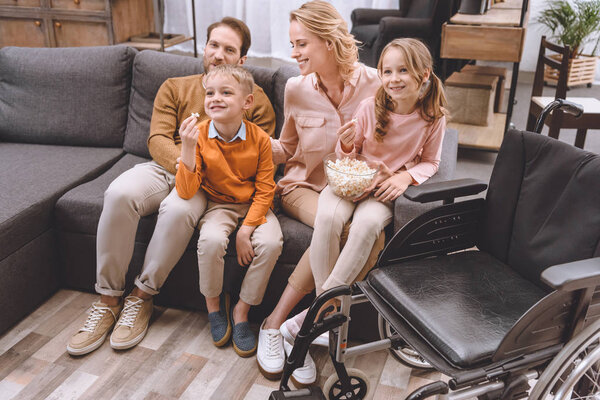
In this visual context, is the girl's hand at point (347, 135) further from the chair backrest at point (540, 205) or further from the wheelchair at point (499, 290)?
the chair backrest at point (540, 205)

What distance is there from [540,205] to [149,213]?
1229 mm

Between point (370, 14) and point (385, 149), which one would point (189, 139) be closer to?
point (385, 149)

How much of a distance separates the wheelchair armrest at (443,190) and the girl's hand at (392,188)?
0.45 feet

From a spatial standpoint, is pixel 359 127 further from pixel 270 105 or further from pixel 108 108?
pixel 108 108

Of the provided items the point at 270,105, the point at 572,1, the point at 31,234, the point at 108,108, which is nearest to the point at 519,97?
the point at 572,1

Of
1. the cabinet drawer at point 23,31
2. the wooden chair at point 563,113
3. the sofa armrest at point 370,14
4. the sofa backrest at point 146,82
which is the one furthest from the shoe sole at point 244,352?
the cabinet drawer at point 23,31

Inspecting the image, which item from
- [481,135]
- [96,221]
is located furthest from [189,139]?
[481,135]

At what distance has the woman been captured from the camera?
1713 mm

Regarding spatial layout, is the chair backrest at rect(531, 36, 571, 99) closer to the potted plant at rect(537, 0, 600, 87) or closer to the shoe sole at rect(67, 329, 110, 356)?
the potted plant at rect(537, 0, 600, 87)

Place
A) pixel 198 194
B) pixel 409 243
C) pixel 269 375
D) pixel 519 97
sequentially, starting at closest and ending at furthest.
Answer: pixel 409 243
pixel 269 375
pixel 198 194
pixel 519 97

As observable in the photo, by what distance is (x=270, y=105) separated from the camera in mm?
2080

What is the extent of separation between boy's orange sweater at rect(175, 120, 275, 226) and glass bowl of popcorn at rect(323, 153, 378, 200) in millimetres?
260

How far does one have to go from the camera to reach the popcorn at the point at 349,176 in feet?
5.25

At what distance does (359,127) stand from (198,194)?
575 mm
